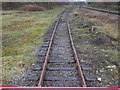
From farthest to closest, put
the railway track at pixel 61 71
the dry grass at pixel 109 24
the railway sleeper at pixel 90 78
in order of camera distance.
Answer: the dry grass at pixel 109 24 < the railway sleeper at pixel 90 78 < the railway track at pixel 61 71

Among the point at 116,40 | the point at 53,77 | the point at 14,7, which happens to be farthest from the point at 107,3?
the point at 53,77

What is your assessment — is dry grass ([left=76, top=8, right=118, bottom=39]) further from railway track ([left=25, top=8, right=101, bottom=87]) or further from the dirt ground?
railway track ([left=25, top=8, right=101, bottom=87])

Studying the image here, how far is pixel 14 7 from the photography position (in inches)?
1410

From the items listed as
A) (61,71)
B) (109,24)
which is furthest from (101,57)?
(109,24)

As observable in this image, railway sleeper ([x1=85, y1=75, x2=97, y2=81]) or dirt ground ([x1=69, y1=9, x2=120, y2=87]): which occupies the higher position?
dirt ground ([x1=69, y1=9, x2=120, y2=87])

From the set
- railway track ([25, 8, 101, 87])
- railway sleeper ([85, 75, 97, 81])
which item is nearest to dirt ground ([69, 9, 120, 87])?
railway sleeper ([85, 75, 97, 81])

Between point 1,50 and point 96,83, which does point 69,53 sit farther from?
point 1,50

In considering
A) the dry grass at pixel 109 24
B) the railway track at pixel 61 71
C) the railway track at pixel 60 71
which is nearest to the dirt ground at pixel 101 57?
the railway track at pixel 60 71

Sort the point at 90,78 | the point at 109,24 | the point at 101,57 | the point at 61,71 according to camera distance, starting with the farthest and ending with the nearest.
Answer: the point at 109,24 → the point at 101,57 → the point at 61,71 → the point at 90,78

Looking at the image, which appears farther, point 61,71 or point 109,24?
point 109,24

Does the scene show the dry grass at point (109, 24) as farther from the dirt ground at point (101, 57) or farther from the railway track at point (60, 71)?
the railway track at point (60, 71)

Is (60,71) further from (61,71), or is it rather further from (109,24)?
(109,24)

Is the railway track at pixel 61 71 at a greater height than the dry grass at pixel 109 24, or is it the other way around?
the dry grass at pixel 109 24

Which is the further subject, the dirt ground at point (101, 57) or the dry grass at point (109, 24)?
the dry grass at point (109, 24)
